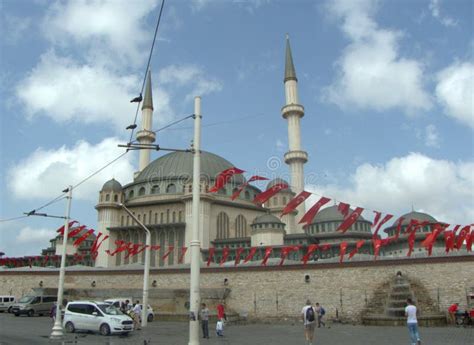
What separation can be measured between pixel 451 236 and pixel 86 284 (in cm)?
3134

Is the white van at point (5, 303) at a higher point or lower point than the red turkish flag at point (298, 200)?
lower

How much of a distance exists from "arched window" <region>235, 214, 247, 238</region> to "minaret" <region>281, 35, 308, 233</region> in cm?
613

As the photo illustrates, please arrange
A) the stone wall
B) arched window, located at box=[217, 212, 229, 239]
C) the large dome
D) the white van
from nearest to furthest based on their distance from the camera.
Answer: the stone wall
the white van
arched window, located at box=[217, 212, 229, 239]
the large dome

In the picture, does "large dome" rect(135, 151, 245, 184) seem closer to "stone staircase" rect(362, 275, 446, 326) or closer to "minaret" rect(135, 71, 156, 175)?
"minaret" rect(135, 71, 156, 175)

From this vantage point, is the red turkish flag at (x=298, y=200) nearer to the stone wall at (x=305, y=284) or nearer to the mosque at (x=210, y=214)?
the stone wall at (x=305, y=284)

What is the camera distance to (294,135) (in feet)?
188

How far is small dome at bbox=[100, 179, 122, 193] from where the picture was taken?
192ft

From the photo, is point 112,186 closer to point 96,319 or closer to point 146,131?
point 146,131

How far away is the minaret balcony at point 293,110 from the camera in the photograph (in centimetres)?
5719

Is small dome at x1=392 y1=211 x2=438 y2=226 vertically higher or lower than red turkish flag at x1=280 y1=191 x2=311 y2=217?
higher

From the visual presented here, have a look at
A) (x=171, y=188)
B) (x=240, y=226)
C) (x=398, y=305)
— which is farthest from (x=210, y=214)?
(x=398, y=305)

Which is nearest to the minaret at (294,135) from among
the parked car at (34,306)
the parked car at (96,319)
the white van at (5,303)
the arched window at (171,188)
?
the arched window at (171,188)

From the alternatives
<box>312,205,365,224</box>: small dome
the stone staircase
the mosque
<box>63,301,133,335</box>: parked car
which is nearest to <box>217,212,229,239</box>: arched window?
the mosque

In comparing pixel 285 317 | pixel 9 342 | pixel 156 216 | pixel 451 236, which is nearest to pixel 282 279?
pixel 285 317
